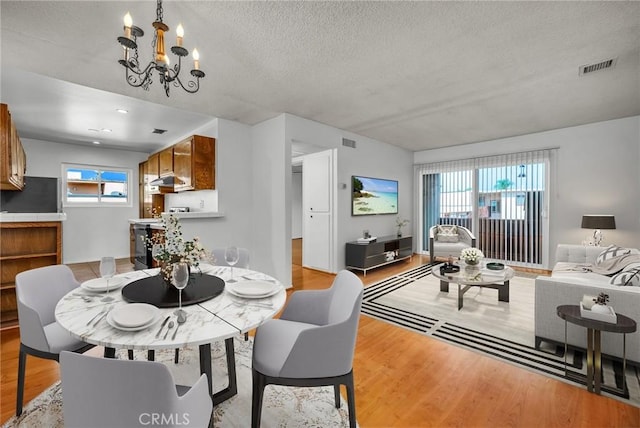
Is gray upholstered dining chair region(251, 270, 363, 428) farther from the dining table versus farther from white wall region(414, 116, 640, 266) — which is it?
white wall region(414, 116, 640, 266)

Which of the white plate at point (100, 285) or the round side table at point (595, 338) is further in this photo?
the round side table at point (595, 338)

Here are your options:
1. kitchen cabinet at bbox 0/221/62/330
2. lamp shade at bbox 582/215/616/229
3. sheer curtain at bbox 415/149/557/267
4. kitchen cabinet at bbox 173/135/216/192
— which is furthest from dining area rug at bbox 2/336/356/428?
sheer curtain at bbox 415/149/557/267

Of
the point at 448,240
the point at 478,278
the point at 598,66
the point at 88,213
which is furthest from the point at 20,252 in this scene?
the point at 448,240

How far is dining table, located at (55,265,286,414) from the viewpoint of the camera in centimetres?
112

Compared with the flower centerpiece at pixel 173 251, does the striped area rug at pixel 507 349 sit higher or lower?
lower

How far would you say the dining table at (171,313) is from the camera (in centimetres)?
112

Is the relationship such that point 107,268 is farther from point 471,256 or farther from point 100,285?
point 471,256

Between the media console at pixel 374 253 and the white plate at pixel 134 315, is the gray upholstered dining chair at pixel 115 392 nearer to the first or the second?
the white plate at pixel 134 315

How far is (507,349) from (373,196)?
12.0ft

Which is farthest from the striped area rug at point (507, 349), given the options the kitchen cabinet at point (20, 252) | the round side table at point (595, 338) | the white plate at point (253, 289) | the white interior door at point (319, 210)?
the kitchen cabinet at point (20, 252)

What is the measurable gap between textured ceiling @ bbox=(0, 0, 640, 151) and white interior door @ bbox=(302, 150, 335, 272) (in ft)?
3.53

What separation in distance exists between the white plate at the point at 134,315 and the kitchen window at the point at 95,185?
6.28 meters

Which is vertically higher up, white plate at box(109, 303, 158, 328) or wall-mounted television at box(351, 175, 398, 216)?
wall-mounted television at box(351, 175, 398, 216)

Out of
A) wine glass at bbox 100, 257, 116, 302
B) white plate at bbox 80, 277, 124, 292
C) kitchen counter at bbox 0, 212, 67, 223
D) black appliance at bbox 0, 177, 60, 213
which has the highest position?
black appliance at bbox 0, 177, 60, 213
